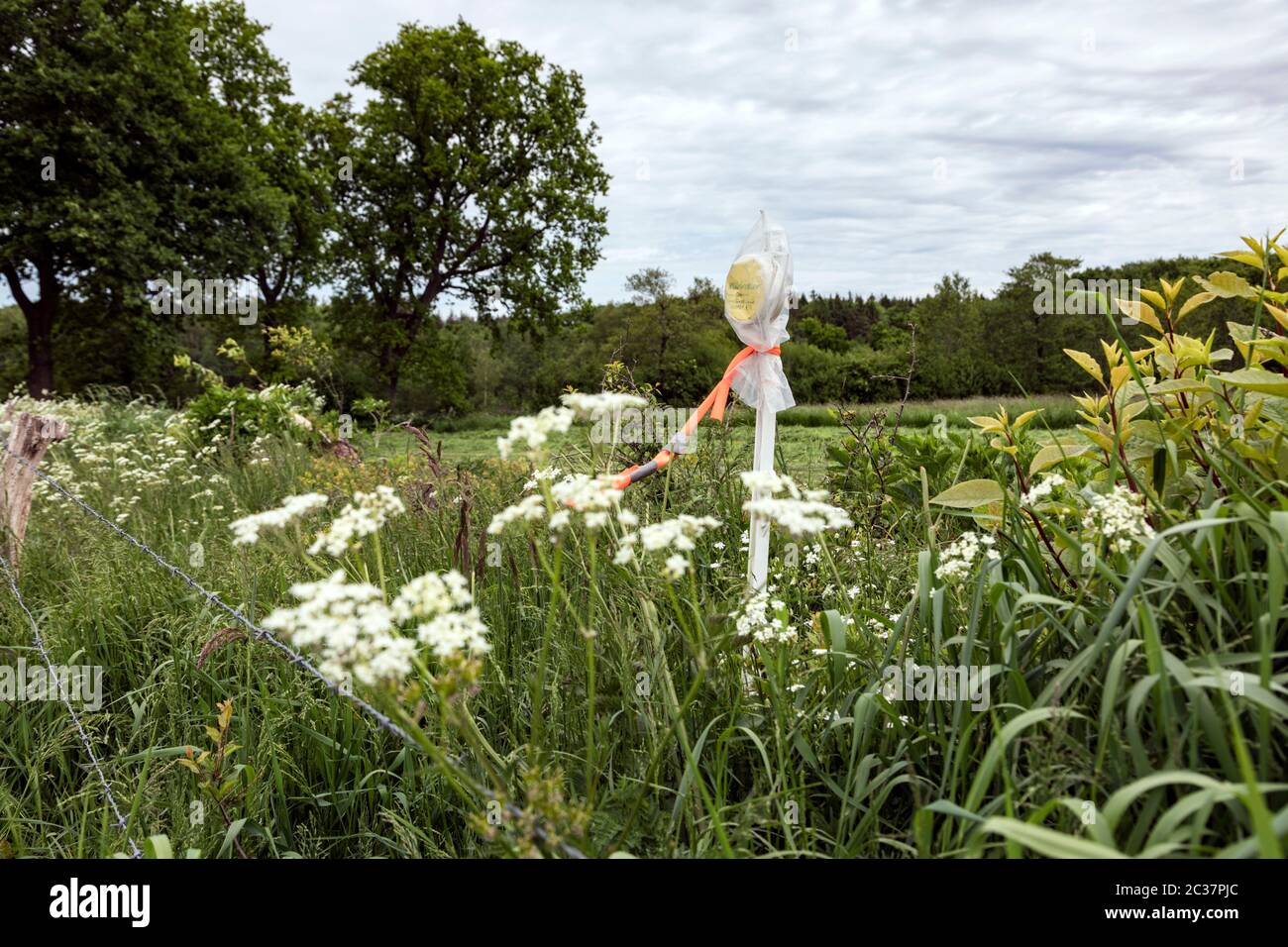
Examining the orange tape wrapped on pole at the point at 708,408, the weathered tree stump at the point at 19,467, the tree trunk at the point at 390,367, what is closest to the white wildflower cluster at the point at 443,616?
the orange tape wrapped on pole at the point at 708,408

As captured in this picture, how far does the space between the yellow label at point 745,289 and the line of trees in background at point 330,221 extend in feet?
46.9

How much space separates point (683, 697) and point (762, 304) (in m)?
1.32

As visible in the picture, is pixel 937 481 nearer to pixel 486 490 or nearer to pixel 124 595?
pixel 486 490

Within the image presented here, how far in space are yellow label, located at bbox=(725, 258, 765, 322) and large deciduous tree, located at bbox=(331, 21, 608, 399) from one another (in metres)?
22.7

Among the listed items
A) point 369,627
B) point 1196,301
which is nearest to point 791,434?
point 1196,301

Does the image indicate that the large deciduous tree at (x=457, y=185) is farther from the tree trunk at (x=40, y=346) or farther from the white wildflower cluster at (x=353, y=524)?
the white wildflower cluster at (x=353, y=524)

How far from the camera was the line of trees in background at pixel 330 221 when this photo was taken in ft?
60.2

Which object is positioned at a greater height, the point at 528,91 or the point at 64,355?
the point at 528,91

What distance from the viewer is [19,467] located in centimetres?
388

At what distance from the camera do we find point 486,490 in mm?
4812

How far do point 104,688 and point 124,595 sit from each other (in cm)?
51

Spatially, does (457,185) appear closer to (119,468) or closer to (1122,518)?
(119,468)
